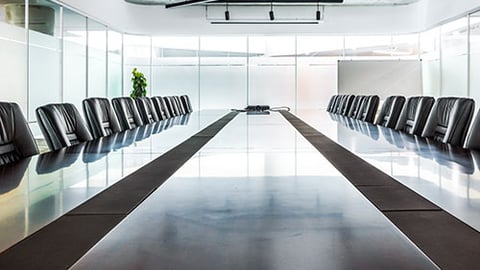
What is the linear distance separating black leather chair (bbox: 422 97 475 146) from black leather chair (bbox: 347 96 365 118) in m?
3.47

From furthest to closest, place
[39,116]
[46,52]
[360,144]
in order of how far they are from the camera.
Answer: [46,52]
[360,144]
[39,116]

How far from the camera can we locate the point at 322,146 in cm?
285

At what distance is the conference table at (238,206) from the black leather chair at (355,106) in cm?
459

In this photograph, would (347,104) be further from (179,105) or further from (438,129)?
(438,129)

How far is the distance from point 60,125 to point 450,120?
2.47 metres

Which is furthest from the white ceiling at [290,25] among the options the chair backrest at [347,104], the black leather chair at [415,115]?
the black leather chair at [415,115]

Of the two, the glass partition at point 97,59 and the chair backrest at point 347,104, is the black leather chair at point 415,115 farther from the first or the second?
the glass partition at point 97,59

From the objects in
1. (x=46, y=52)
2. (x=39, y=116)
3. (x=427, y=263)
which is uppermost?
(x=46, y=52)

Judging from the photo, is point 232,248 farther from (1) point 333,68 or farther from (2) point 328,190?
(1) point 333,68

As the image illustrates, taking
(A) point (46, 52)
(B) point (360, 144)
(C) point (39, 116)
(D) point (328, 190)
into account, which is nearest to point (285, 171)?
(D) point (328, 190)

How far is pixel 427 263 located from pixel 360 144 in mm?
2253

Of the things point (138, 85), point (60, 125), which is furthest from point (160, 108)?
point (138, 85)

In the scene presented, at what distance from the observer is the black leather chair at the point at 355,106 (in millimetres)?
7080

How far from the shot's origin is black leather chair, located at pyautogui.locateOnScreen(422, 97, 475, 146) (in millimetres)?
3043
